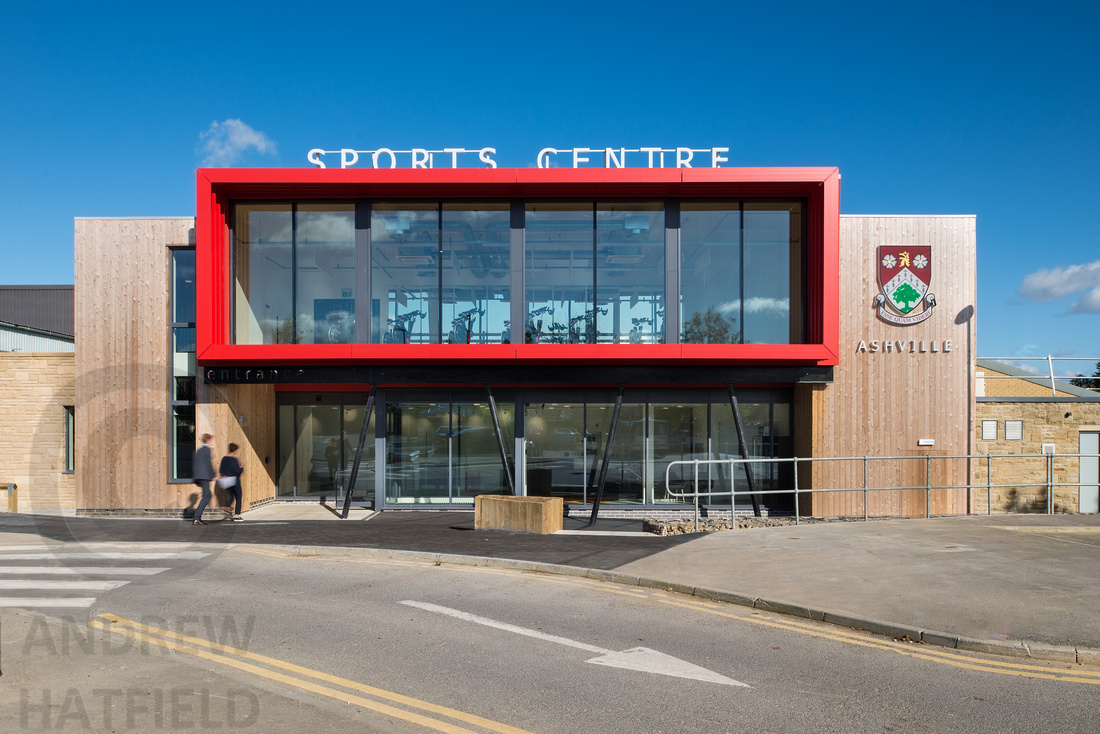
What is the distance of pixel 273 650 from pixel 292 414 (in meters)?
13.8

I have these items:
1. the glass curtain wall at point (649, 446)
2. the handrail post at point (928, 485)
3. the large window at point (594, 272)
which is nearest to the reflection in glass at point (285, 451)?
the glass curtain wall at point (649, 446)

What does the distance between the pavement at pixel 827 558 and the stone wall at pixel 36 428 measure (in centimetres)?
206

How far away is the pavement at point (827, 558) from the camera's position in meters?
7.39

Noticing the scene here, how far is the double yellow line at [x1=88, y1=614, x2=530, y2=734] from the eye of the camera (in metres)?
5.06

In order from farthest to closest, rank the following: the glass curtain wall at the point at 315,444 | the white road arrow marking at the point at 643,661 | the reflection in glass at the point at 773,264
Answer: the glass curtain wall at the point at 315,444 < the reflection in glass at the point at 773,264 < the white road arrow marking at the point at 643,661

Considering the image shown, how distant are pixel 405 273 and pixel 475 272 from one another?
1.63m

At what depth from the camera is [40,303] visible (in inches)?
1617

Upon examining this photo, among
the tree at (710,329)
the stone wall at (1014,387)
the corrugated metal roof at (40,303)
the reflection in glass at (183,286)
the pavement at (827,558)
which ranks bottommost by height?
the pavement at (827,558)

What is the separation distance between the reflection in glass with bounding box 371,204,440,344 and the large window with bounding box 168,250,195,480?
14.1 feet

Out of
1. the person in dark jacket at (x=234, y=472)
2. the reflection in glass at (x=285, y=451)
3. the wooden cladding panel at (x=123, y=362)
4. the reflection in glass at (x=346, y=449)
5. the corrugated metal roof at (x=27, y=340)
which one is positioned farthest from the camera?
the corrugated metal roof at (x=27, y=340)

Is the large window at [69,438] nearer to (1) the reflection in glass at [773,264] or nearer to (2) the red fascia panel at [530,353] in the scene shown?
(2) the red fascia panel at [530,353]

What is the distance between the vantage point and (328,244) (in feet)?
57.4

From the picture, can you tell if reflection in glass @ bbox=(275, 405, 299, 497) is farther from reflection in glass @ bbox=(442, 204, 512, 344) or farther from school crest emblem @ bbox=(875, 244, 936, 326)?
school crest emblem @ bbox=(875, 244, 936, 326)

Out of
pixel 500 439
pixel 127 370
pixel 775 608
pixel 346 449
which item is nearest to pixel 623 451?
pixel 500 439
